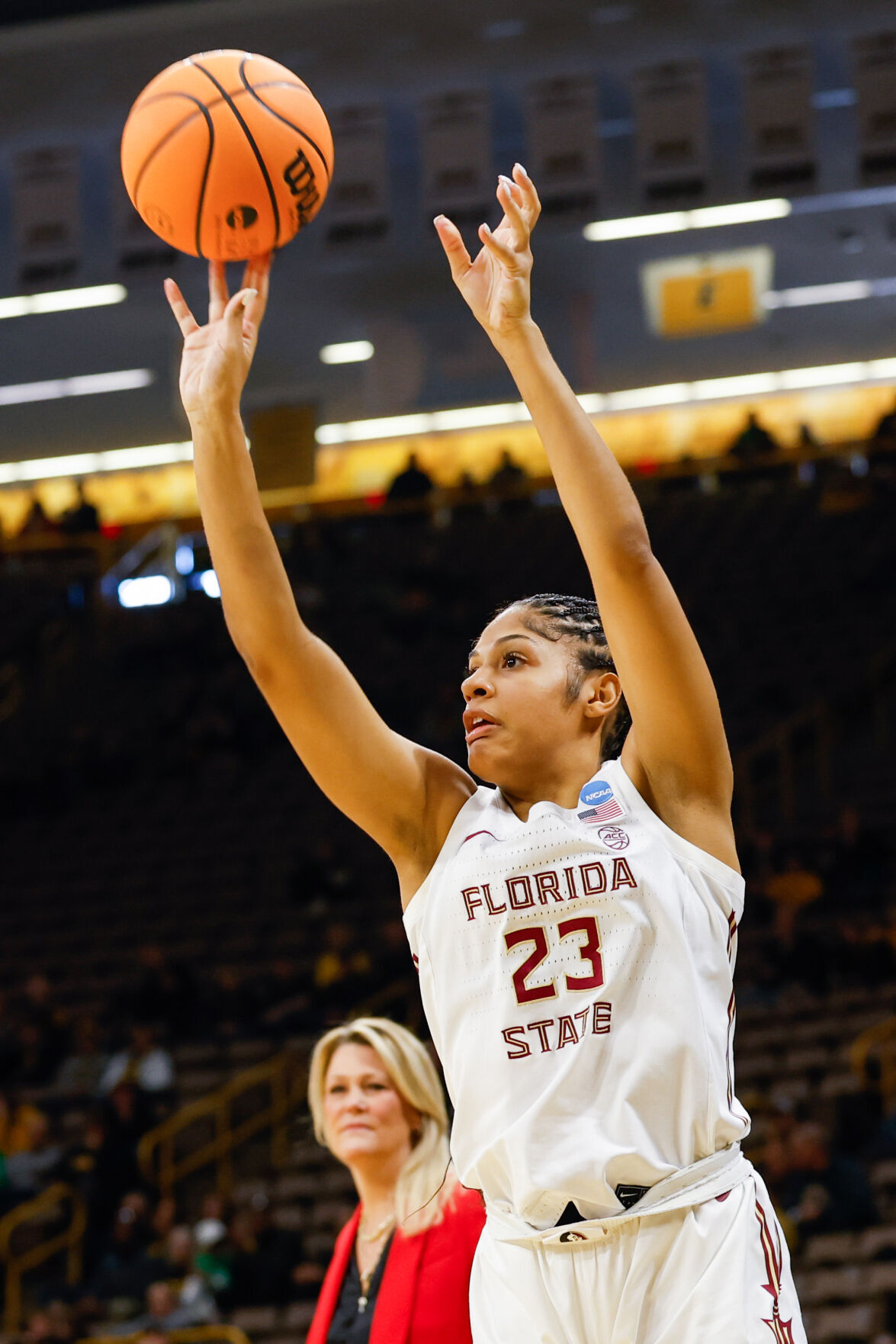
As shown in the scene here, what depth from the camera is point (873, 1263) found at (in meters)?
7.82

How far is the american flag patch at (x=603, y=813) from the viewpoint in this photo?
221 centimetres

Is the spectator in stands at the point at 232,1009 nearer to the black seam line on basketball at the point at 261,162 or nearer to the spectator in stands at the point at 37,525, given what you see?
the spectator in stands at the point at 37,525

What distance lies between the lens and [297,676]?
2236mm

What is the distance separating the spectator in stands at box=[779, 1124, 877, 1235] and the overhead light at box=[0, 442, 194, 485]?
13.2m

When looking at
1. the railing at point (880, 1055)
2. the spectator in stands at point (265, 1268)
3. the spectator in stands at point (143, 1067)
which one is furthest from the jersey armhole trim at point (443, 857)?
the spectator in stands at point (143, 1067)

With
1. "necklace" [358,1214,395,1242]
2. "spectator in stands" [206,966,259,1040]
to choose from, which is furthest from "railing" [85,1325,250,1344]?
"necklace" [358,1214,395,1242]

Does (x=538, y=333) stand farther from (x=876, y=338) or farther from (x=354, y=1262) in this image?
(x=876, y=338)

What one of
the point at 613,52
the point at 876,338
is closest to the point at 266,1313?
the point at 613,52

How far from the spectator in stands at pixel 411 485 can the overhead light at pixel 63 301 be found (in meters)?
3.71

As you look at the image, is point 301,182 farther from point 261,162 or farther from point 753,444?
point 753,444

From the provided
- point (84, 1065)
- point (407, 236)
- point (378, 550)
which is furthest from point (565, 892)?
point (378, 550)

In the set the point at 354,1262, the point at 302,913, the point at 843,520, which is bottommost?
the point at 354,1262

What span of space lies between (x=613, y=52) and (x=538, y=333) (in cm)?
1046

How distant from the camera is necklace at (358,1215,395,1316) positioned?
128 inches
